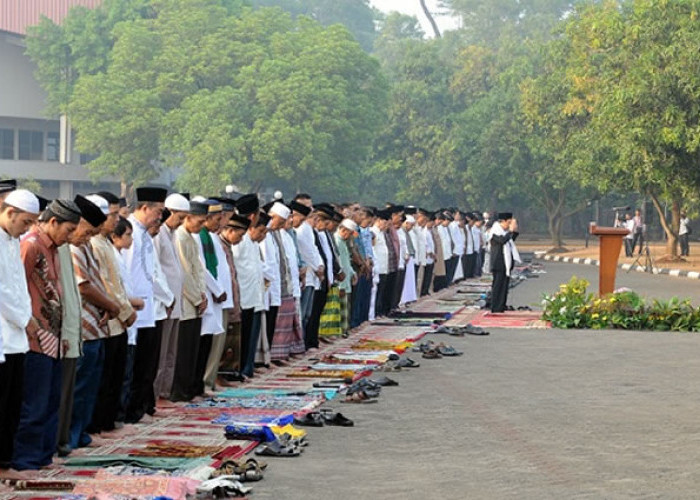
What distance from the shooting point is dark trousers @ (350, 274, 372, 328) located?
2155 centimetres

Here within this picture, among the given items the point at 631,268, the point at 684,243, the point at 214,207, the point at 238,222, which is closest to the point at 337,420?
the point at 214,207

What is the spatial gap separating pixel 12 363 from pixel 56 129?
64675 mm

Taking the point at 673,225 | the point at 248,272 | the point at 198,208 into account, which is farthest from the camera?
the point at 673,225

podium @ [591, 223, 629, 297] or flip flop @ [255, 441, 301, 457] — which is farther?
→ podium @ [591, 223, 629, 297]

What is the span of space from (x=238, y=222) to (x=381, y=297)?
10661 millimetres

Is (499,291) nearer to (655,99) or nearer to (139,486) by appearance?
(655,99)

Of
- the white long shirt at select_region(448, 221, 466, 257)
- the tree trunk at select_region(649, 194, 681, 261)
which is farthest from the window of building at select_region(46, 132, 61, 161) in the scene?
the white long shirt at select_region(448, 221, 466, 257)

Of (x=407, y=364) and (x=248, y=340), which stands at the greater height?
(x=248, y=340)

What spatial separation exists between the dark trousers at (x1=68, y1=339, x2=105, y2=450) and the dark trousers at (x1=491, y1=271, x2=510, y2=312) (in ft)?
49.9

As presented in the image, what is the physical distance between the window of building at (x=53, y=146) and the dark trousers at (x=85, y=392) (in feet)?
206

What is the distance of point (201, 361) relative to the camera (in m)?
13.1

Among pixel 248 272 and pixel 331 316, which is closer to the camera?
pixel 248 272

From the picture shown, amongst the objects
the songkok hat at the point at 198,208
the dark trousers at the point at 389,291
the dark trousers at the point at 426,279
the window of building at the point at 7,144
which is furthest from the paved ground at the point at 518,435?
the window of building at the point at 7,144

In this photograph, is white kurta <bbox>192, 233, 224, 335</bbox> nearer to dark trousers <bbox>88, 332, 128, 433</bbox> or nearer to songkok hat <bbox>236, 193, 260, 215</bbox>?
songkok hat <bbox>236, 193, 260, 215</bbox>
